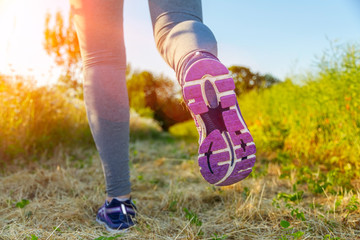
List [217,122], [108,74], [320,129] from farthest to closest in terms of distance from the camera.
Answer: [320,129]
[108,74]
[217,122]

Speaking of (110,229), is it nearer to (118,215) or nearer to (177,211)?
(118,215)

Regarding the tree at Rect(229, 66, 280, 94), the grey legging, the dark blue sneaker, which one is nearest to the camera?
the grey legging

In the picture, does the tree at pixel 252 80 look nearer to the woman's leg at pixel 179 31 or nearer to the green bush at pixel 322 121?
the green bush at pixel 322 121

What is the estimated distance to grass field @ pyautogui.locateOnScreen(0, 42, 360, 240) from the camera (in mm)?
1125

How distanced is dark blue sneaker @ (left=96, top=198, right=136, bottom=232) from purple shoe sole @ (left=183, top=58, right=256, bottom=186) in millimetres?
536

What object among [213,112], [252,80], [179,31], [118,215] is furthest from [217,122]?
[252,80]

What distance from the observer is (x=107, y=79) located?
3.67 ft

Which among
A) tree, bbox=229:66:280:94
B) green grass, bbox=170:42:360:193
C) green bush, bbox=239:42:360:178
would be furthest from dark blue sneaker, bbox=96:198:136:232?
tree, bbox=229:66:280:94

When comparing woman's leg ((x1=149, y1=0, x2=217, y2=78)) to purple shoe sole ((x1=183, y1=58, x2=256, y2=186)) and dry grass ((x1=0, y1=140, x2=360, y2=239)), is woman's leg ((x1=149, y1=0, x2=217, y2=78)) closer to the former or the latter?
→ purple shoe sole ((x1=183, y1=58, x2=256, y2=186))

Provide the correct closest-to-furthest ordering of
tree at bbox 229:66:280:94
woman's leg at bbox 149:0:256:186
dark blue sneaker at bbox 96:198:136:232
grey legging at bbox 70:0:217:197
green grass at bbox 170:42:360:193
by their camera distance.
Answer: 1. woman's leg at bbox 149:0:256:186
2. grey legging at bbox 70:0:217:197
3. dark blue sneaker at bbox 96:198:136:232
4. green grass at bbox 170:42:360:193
5. tree at bbox 229:66:280:94

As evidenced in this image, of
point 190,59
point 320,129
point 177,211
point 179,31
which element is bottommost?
point 177,211

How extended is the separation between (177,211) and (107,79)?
0.73m

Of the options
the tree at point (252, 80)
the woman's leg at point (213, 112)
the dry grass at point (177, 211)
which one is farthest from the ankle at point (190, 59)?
the tree at point (252, 80)

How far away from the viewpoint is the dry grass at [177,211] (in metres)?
1.08
